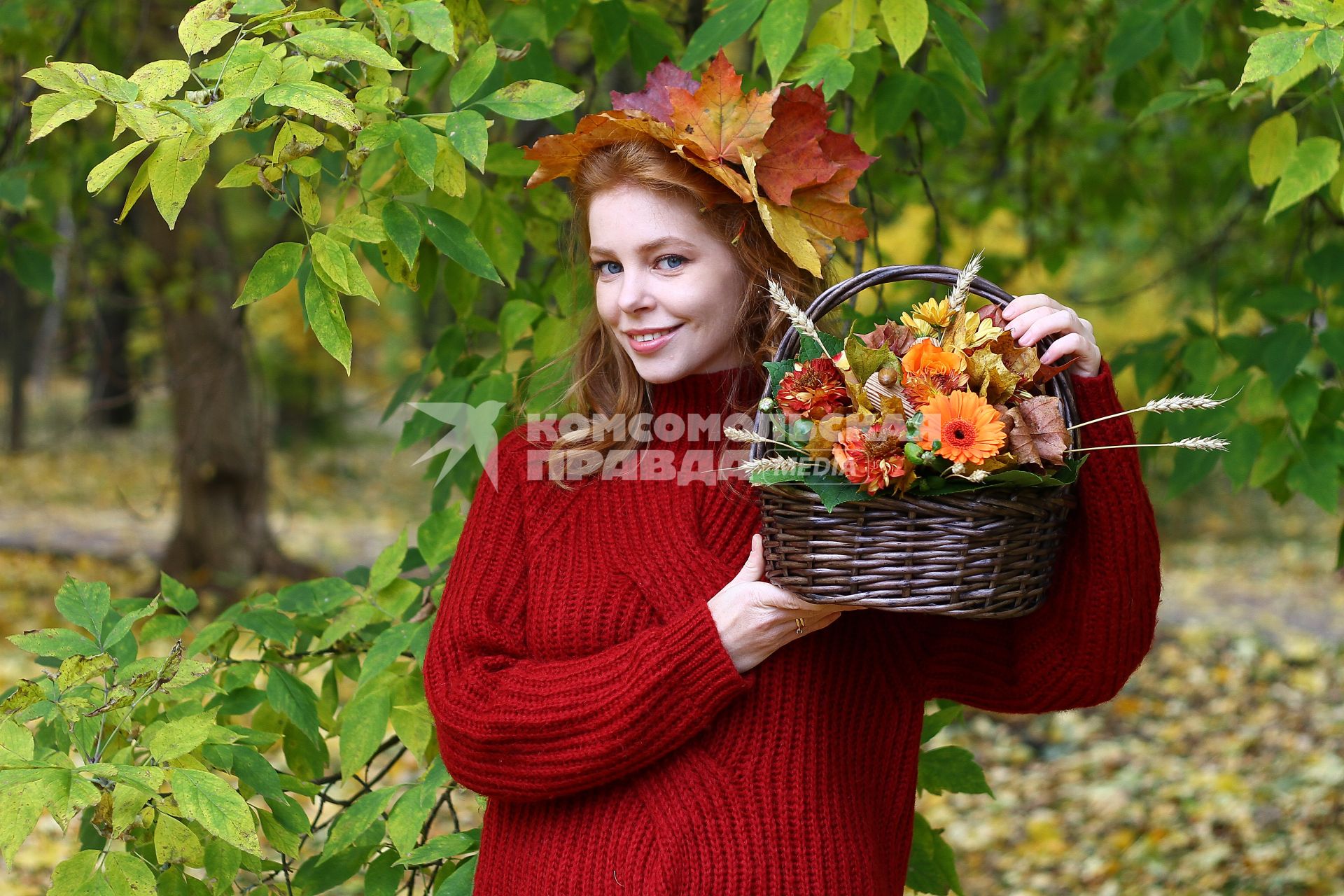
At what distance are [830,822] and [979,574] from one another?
0.46 m

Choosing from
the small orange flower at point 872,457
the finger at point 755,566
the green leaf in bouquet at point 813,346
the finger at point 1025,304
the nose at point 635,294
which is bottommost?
the finger at point 755,566

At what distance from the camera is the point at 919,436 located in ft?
4.26

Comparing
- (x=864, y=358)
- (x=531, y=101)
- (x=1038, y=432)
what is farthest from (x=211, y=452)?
(x=1038, y=432)

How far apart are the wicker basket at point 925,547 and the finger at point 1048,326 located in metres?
0.06

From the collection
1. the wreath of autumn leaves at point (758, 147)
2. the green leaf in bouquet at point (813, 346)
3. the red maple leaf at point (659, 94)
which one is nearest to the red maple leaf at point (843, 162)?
the wreath of autumn leaves at point (758, 147)

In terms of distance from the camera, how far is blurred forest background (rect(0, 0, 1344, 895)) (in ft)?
7.51

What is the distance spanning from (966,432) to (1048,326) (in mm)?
244

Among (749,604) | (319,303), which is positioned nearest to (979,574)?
(749,604)

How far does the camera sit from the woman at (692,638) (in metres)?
1.57

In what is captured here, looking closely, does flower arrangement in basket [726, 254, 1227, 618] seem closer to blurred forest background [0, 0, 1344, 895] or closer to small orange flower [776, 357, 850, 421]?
small orange flower [776, 357, 850, 421]

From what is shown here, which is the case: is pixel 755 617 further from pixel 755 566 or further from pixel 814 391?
pixel 814 391

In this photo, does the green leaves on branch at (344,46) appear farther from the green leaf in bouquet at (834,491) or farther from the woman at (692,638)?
the green leaf in bouquet at (834,491)

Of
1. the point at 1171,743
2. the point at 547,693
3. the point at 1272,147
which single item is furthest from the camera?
the point at 1171,743

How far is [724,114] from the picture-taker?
1684mm
